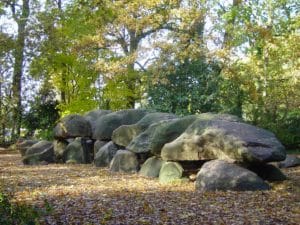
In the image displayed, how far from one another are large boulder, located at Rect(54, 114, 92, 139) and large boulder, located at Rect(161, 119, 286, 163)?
5543 millimetres

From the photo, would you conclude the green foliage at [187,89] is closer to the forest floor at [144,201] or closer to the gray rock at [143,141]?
the gray rock at [143,141]

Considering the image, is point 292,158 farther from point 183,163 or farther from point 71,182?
point 71,182

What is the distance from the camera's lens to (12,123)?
25.6 metres

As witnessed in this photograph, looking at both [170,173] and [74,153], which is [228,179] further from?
[74,153]

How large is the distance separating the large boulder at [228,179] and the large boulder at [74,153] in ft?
22.9

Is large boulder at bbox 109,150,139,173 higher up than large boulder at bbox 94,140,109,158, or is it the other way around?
large boulder at bbox 94,140,109,158

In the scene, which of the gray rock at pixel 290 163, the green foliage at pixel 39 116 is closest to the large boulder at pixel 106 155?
the gray rock at pixel 290 163

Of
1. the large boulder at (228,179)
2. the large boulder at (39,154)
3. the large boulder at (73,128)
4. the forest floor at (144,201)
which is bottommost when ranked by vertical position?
the forest floor at (144,201)

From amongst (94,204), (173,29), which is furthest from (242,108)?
(94,204)

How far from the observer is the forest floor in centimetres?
649

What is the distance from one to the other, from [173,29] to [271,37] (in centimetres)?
541

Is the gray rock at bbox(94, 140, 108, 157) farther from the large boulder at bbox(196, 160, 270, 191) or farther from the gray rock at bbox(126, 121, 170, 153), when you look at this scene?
the large boulder at bbox(196, 160, 270, 191)

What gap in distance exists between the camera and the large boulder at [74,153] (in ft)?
49.6

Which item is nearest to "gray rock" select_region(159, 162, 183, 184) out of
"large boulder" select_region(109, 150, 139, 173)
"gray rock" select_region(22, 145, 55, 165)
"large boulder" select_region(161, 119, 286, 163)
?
"large boulder" select_region(161, 119, 286, 163)
